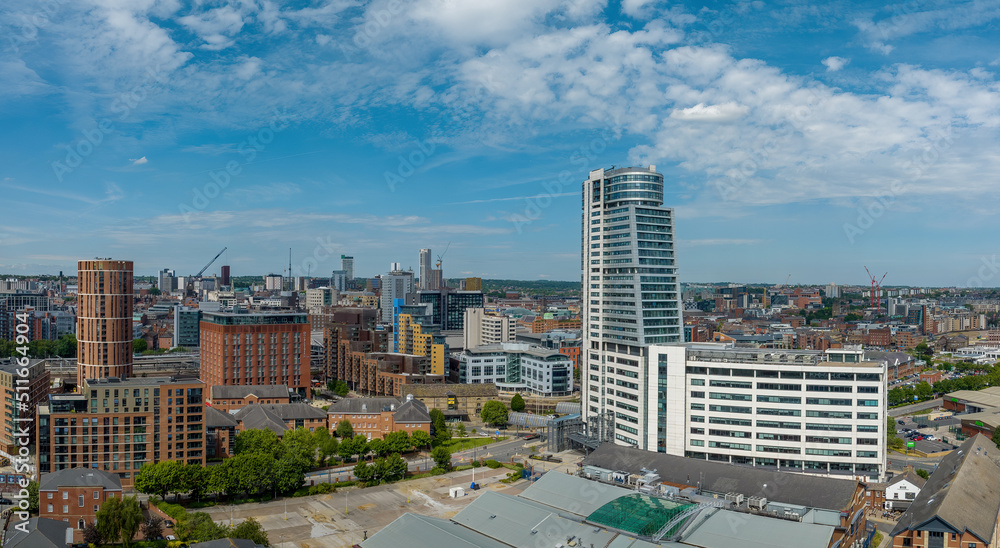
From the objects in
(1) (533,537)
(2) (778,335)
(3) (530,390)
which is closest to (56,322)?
(3) (530,390)

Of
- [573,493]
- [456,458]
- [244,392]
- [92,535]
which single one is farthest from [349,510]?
[244,392]

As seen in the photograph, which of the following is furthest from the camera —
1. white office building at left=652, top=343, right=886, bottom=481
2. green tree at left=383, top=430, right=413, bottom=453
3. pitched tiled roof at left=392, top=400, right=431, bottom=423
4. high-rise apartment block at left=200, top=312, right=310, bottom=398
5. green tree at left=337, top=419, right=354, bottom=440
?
high-rise apartment block at left=200, top=312, right=310, bottom=398

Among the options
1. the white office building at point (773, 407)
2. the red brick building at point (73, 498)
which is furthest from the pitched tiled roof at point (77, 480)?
the white office building at point (773, 407)

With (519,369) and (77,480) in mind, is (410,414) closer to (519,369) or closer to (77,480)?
(77,480)

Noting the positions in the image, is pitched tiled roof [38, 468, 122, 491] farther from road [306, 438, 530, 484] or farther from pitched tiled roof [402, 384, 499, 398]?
pitched tiled roof [402, 384, 499, 398]

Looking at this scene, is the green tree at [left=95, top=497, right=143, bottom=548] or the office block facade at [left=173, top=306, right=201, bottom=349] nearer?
the green tree at [left=95, top=497, right=143, bottom=548]

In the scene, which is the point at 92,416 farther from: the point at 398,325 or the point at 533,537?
the point at 398,325

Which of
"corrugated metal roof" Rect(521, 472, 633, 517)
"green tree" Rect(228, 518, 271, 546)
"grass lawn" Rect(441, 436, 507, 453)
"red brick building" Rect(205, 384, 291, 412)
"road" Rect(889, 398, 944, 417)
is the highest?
"red brick building" Rect(205, 384, 291, 412)

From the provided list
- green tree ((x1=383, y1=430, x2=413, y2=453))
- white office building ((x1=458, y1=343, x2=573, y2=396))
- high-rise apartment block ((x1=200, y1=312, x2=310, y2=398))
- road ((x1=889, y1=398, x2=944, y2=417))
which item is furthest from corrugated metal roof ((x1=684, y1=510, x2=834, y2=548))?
high-rise apartment block ((x1=200, y1=312, x2=310, y2=398))
